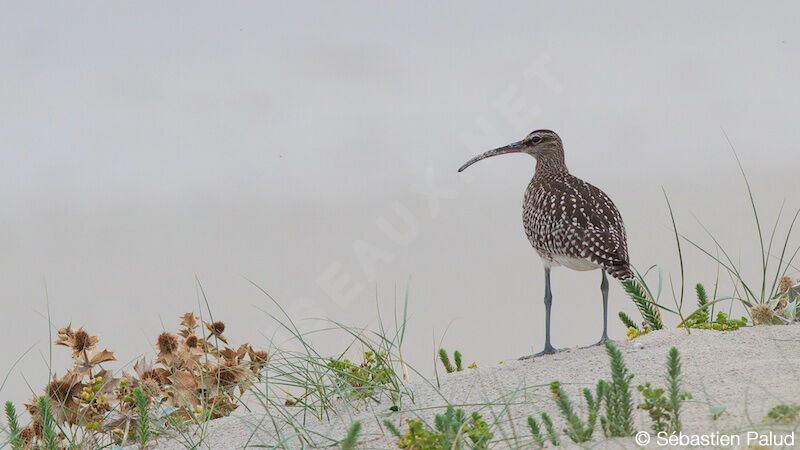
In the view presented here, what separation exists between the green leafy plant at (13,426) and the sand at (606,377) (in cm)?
86

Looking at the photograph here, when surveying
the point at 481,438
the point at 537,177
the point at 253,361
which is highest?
the point at 537,177

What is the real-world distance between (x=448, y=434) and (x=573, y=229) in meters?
3.02

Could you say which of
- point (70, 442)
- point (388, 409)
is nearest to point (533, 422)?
point (388, 409)

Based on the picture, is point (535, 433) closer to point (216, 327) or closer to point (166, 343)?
point (216, 327)

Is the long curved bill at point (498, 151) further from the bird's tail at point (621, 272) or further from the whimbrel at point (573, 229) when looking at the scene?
the bird's tail at point (621, 272)

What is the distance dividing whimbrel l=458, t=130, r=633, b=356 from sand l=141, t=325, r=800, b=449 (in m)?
0.63

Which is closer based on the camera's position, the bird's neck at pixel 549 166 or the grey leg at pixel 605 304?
the grey leg at pixel 605 304

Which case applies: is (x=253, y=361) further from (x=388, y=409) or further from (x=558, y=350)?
(x=558, y=350)

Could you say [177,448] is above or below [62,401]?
below

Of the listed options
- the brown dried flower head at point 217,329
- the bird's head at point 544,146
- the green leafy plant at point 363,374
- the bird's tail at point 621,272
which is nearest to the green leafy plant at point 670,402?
the green leafy plant at point 363,374

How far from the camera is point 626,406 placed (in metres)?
4.02

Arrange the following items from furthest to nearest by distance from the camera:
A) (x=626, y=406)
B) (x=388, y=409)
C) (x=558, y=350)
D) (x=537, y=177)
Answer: (x=537, y=177) → (x=558, y=350) → (x=388, y=409) → (x=626, y=406)

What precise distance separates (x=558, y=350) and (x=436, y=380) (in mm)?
1129

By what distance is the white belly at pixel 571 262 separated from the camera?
21.9ft
